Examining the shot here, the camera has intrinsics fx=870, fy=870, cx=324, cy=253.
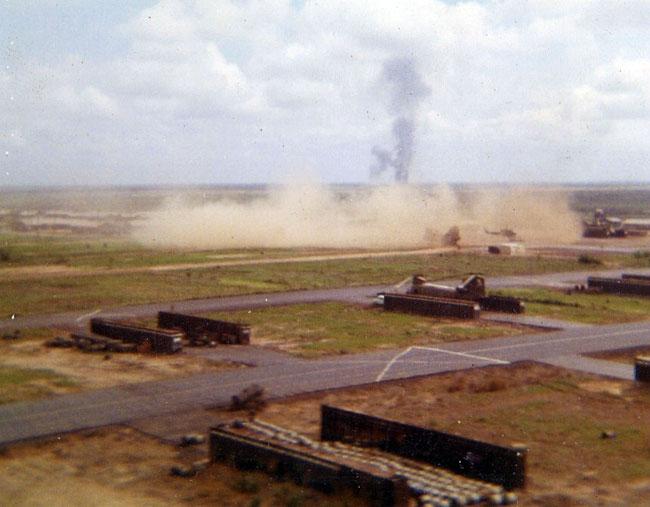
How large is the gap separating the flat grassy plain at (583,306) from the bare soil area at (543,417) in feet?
59.8

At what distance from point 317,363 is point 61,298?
3209 cm

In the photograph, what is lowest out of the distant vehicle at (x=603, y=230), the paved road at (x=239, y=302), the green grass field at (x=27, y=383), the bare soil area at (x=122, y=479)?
the bare soil area at (x=122, y=479)

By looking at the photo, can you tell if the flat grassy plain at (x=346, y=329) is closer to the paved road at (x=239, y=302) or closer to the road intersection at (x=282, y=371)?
the road intersection at (x=282, y=371)

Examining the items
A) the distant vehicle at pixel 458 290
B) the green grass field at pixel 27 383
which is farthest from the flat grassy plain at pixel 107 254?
the green grass field at pixel 27 383

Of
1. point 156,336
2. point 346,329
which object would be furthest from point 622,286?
point 156,336

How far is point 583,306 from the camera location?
2478 inches

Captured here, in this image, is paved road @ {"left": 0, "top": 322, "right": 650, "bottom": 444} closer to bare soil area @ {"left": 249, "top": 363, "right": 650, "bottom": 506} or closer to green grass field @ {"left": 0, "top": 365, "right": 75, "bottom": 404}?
green grass field @ {"left": 0, "top": 365, "right": 75, "bottom": 404}

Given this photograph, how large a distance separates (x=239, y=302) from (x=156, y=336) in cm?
1969

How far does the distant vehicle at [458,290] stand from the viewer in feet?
206

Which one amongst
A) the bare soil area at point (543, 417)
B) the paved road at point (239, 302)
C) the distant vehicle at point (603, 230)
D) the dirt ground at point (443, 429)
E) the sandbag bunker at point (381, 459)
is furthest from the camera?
the distant vehicle at point (603, 230)

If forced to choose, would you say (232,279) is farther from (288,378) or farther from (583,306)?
(288,378)

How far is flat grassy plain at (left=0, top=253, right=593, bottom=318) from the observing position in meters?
66.5

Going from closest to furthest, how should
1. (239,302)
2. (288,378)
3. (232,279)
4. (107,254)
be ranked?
1. (288,378)
2. (239,302)
3. (232,279)
4. (107,254)

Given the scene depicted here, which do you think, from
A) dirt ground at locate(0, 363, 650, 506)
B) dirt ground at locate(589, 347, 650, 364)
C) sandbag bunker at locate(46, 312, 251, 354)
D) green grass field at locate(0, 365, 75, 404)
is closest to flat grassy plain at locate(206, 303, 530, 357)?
sandbag bunker at locate(46, 312, 251, 354)
